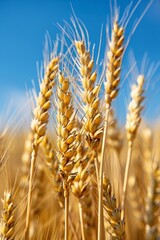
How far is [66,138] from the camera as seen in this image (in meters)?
1.33

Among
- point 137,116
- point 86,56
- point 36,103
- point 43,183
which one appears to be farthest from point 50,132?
point 43,183

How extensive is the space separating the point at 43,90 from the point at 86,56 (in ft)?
0.84

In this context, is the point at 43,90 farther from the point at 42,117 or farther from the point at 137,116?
the point at 137,116

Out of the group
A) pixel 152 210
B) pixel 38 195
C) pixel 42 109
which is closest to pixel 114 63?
pixel 42 109

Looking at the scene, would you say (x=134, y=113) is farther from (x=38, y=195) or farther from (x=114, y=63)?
(x=38, y=195)

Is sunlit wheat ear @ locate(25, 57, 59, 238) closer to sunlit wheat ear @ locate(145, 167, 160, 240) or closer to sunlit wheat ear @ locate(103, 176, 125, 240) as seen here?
sunlit wheat ear @ locate(103, 176, 125, 240)

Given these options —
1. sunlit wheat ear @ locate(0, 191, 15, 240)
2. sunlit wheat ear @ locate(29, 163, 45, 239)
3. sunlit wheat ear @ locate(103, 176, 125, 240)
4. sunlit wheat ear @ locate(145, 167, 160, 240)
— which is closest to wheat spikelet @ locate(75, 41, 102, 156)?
sunlit wheat ear @ locate(103, 176, 125, 240)

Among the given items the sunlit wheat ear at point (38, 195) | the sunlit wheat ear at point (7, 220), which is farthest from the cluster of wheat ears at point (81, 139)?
the sunlit wheat ear at point (38, 195)

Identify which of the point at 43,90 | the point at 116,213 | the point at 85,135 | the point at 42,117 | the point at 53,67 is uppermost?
the point at 53,67

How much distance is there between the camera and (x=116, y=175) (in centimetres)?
205

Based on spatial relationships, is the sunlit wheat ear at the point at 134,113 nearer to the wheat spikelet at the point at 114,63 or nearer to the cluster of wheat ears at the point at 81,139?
the cluster of wheat ears at the point at 81,139

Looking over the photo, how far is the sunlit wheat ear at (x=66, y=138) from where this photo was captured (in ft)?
4.30

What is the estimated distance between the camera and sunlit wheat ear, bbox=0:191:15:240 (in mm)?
1396

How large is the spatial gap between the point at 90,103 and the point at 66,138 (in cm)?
16
